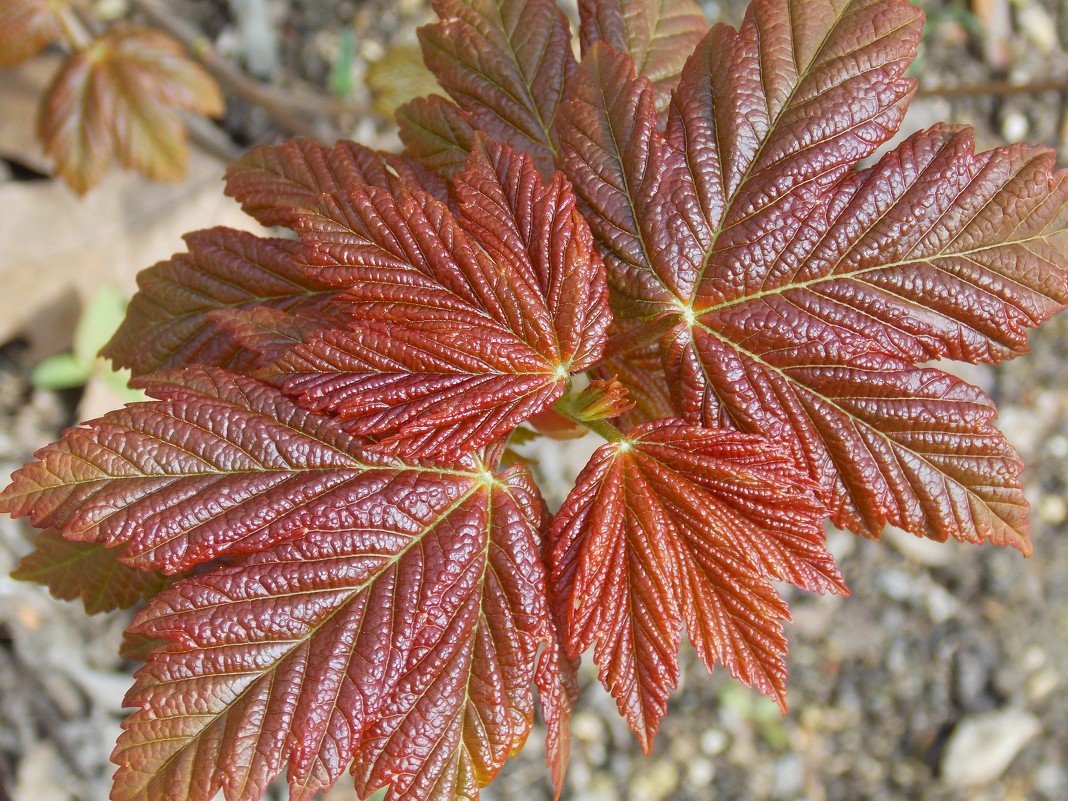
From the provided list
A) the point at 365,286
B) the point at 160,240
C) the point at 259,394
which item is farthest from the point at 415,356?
the point at 160,240

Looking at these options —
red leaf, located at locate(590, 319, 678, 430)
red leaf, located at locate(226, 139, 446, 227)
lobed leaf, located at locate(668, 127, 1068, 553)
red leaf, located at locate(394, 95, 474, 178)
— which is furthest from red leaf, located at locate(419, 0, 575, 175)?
lobed leaf, located at locate(668, 127, 1068, 553)

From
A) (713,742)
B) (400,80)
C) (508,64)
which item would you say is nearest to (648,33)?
(508,64)

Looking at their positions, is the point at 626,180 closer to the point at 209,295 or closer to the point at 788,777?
the point at 209,295

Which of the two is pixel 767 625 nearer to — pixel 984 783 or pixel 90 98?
pixel 984 783

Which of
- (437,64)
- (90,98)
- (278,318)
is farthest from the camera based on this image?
(90,98)

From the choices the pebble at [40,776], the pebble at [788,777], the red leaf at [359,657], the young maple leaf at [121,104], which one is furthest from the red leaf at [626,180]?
the pebble at [40,776]
